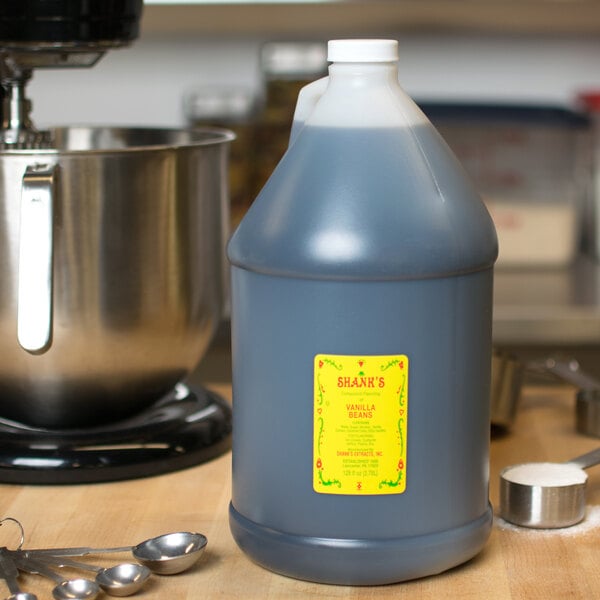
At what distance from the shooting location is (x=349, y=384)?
28.2 inches

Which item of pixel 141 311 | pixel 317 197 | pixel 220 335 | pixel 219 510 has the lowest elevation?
pixel 220 335

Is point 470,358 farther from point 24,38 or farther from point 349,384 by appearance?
point 24,38

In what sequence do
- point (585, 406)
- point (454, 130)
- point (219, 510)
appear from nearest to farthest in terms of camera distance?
point (219, 510) → point (585, 406) → point (454, 130)

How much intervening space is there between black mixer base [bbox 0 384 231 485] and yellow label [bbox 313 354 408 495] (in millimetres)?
264

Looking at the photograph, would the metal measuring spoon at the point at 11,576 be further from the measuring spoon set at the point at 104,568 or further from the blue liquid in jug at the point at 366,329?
the blue liquid in jug at the point at 366,329

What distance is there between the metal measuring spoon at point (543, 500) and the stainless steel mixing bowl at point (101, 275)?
301 millimetres

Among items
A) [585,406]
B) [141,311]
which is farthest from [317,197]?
[585,406]

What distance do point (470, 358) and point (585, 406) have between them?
344 mm

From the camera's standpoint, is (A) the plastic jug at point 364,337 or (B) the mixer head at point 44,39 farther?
(B) the mixer head at point 44,39

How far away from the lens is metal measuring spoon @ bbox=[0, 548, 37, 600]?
2.31 feet

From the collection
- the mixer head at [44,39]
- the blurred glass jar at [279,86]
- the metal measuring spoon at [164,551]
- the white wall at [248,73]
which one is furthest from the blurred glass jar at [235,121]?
the metal measuring spoon at [164,551]

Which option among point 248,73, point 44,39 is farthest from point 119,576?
point 248,73

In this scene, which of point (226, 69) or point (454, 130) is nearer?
point (454, 130)

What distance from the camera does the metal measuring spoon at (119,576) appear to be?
28.7 inches
